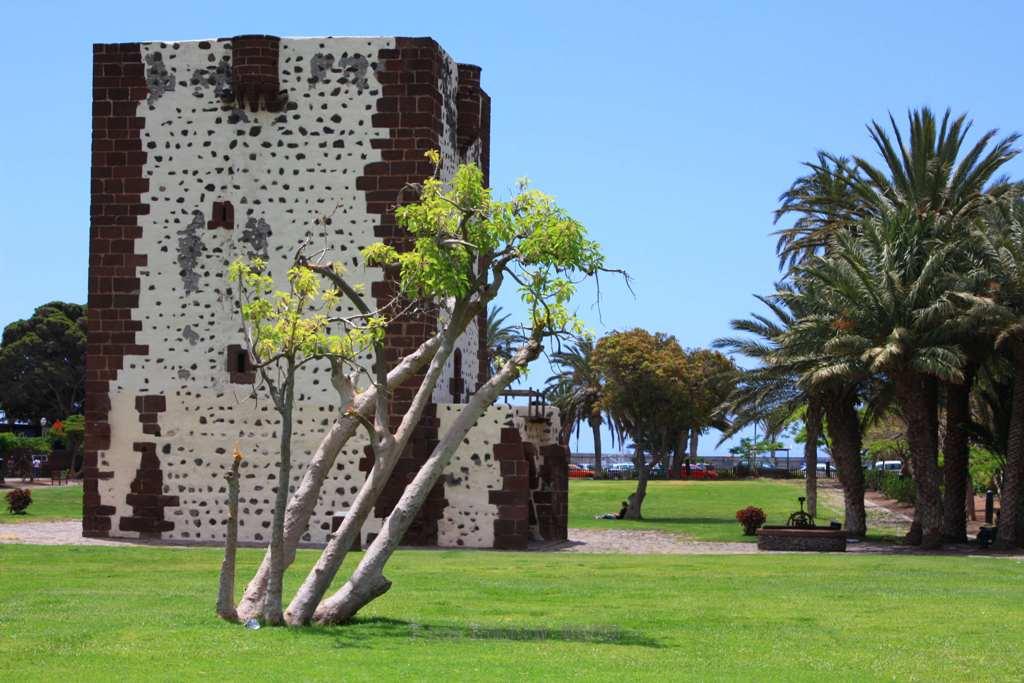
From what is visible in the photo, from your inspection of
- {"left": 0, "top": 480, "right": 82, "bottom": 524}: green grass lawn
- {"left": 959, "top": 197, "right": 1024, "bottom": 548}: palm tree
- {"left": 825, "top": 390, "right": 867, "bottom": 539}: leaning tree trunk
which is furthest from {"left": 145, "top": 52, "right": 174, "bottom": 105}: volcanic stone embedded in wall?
{"left": 825, "top": 390, "right": 867, "bottom": 539}: leaning tree trunk

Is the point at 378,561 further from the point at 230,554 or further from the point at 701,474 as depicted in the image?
the point at 701,474

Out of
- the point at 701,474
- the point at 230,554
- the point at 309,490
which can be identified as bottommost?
the point at 230,554

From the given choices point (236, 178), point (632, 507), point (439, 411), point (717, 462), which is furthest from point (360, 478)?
point (717, 462)

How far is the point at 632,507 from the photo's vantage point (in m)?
43.0

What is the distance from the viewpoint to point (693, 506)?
4853cm

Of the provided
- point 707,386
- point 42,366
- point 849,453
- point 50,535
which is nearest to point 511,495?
point 50,535

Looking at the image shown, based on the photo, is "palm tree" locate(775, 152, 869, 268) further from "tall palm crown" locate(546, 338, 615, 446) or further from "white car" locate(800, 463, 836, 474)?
"white car" locate(800, 463, 836, 474)

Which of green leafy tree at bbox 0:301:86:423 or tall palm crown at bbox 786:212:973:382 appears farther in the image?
green leafy tree at bbox 0:301:86:423

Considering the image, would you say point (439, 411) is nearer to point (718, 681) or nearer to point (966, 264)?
point (966, 264)

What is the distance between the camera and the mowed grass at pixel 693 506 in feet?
127

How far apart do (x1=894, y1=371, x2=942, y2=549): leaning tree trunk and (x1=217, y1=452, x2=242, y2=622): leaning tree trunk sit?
2066cm

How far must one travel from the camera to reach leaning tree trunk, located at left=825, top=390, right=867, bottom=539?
118 feet

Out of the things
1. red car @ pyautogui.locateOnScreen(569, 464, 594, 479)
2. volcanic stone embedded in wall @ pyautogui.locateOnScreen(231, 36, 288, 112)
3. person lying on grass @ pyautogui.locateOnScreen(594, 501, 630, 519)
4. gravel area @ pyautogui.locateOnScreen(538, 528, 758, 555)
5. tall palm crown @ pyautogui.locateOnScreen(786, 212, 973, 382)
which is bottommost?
gravel area @ pyautogui.locateOnScreen(538, 528, 758, 555)

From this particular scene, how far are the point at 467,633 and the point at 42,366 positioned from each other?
237 ft
